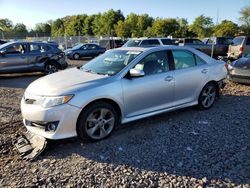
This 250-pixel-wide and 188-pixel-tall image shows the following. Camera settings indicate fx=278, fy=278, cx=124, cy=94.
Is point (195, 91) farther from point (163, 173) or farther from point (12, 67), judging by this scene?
point (12, 67)

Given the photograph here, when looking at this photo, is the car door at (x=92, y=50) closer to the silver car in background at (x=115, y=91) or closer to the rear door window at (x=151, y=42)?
the rear door window at (x=151, y=42)

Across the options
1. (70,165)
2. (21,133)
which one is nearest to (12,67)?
(21,133)

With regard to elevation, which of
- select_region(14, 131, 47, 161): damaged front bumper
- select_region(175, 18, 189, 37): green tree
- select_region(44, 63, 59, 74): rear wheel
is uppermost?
select_region(175, 18, 189, 37): green tree

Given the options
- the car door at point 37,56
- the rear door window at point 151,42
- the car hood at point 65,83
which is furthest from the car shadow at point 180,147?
the rear door window at point 151,42

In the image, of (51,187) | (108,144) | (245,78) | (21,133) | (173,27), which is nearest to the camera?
(51,187)

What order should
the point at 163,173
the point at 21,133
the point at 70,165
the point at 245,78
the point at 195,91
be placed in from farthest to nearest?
the point at 245,78 < the point at 195,91 < the point at 21,133 < the point at 70,165 < the point at 163,173

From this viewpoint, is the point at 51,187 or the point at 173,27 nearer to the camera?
the point at 51,187

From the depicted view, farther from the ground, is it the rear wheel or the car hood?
the car hood

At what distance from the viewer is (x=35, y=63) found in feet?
39.9

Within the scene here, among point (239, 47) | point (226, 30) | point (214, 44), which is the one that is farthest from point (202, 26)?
point (239, 47)

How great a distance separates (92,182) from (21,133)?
2.17 meters

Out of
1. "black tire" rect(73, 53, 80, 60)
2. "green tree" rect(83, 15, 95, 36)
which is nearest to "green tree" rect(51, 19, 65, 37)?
"green tree" rect(83, 15, 95, 36)

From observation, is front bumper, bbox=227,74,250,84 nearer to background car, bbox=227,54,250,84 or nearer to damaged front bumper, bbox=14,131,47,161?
background car, bbox=227,54,250,84

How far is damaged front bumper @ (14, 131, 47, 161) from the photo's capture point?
425 centimetres
